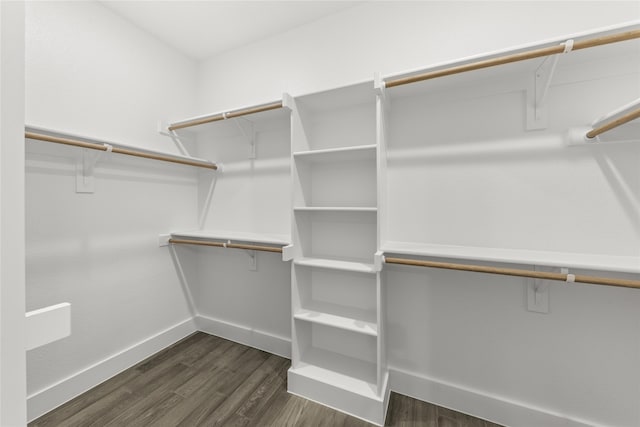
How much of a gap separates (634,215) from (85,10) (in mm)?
3170

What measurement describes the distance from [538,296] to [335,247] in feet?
3.61

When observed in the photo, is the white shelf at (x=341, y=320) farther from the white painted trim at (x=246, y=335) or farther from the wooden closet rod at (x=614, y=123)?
the wooden closet rod at (x=614, y=123)

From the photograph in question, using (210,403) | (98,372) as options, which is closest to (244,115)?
(210,403)

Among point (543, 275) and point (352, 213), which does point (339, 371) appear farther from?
point (543, 275)

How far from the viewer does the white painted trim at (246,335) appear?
1.96 meters

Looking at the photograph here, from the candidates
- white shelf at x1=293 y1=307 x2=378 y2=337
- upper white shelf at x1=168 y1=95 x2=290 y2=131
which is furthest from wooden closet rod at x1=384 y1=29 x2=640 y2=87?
white shelf at x1=293 y1=307 x2=378 y2=337

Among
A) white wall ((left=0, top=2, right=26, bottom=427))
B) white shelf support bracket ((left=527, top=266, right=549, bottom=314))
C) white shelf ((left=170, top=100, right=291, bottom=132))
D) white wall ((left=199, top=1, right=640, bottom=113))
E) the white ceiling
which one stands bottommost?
white shelf support bracket ((left=527, top=266, right=549, bottom=314))

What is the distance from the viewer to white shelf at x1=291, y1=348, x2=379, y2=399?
57.7 inches

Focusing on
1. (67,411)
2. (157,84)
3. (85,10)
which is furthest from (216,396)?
(85,10)

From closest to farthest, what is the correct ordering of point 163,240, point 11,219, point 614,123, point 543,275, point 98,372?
point 11,219
point 614,123
point 543,275
point 98,372
point 163,240

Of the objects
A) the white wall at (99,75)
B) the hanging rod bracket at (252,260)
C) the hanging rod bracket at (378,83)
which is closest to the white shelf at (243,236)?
the hanging rod bracket at (252,260)

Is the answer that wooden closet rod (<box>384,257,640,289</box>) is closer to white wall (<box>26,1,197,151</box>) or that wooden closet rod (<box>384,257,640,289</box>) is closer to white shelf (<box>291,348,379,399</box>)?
white shelf (<box>291,348,379,399</box>)

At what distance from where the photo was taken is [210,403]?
1513 millimetres

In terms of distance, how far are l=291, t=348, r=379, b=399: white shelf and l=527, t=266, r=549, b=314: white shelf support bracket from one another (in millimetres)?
926
